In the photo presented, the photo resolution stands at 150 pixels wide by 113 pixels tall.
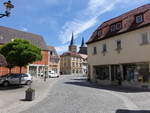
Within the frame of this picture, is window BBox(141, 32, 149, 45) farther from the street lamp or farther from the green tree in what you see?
the street lamp

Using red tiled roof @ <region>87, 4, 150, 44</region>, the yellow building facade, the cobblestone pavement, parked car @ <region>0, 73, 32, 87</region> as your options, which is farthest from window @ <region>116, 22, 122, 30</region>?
parked car @ <region>0, 73, 32, 87</region>

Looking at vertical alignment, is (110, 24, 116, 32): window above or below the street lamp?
above

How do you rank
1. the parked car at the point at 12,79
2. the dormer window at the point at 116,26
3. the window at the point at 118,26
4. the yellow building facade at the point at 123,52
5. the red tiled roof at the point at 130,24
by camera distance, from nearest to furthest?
the yellow building facade at the point at 123,52, the red tiled roof at the point at 130,24, the parked car at the point at 12,79, the window at the point at 118,26, the dormer window at the point at 116,26

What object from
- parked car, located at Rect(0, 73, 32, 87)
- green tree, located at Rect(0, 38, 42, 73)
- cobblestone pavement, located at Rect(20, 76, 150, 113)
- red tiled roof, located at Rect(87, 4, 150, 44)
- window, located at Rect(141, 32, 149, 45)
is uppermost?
red tiled roof, located at Rect(87, 4, 150, 44)

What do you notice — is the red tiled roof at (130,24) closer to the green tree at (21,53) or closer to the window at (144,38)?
the window at (144,38)

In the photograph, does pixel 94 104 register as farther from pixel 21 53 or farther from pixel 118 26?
pixel 118 26

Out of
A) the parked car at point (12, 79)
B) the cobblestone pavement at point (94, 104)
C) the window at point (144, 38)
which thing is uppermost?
the window at point (144, 38)

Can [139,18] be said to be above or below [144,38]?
above

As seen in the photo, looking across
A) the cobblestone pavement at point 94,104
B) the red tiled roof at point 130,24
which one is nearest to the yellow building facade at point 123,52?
the red tiled roof at point 130,24

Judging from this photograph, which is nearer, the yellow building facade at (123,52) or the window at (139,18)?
the yellow building facade at (123,52)

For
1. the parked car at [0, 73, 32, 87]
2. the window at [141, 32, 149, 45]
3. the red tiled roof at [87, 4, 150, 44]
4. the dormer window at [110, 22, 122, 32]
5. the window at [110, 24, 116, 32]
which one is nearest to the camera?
the window at [141, 32, 149, 45]

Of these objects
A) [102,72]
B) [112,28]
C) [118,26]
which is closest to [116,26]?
[118,26]

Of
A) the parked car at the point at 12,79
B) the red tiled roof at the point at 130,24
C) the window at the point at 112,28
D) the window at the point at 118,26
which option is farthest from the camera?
the window at the point at 112,28

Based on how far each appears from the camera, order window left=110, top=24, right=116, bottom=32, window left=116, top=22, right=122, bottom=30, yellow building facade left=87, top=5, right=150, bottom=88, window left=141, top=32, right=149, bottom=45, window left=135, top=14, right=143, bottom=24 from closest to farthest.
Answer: window left=141, top=32, right=149, bottom=45, yellow building facade left=87, top=5, right=150, bottom=88, window left=135, top=14, right=143, bottom=24, window left=116, top=22, right=122, bottom=30, window left=110, top=24, right=116, bottom=32
